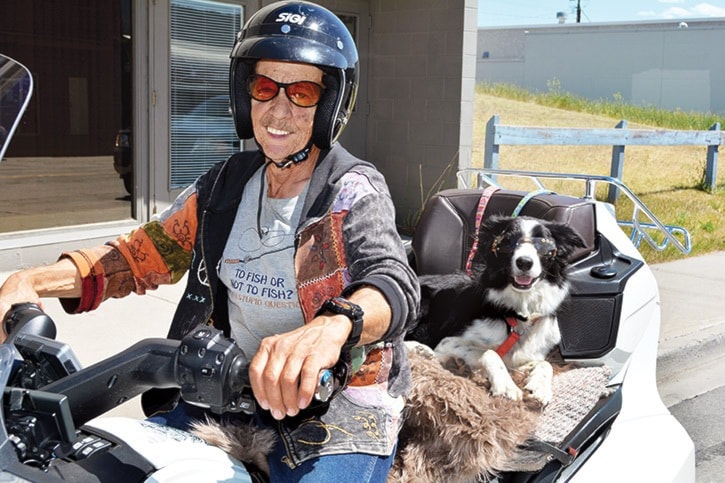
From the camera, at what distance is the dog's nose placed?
117 inches

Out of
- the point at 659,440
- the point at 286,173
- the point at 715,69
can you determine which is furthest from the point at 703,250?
the point at 715,69

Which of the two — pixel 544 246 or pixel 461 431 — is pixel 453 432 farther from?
pixel 544 246

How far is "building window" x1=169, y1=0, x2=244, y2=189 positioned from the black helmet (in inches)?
244

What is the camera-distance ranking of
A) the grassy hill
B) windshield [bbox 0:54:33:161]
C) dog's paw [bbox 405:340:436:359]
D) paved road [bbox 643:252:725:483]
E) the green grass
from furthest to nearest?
the green grass < the grassy hill < paved road [bbox 643:252:725:483] < dog's paw [bbox 405:340:436:359] < windshield [bbox 0:54:33:161]

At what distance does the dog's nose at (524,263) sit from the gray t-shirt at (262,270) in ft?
3.58

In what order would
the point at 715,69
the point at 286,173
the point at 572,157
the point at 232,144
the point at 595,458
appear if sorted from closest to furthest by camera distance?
the point at 286,173 → the point at 595,458 → the point at 232,144 → the point at 572,157 → the point at 715,69

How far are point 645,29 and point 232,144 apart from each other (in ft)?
122

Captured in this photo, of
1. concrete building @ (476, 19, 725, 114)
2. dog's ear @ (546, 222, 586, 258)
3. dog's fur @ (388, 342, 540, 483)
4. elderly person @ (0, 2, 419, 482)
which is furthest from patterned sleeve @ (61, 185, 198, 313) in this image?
concrete building @ (476, 19, 725, 114)

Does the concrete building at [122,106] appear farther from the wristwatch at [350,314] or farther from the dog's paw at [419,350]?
the wristwatch at [350,314]

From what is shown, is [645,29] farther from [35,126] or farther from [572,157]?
[35,126]

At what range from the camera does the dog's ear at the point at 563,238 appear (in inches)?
120

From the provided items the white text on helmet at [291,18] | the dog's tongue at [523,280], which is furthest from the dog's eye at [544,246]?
the white text on helmet at [291,18]

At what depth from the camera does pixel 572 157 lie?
65.0 ft

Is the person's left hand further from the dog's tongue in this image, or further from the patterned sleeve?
the dog's tongue
